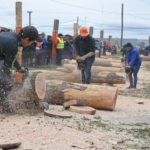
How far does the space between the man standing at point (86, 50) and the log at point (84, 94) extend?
2.46 m

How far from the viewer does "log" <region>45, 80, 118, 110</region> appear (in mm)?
9305

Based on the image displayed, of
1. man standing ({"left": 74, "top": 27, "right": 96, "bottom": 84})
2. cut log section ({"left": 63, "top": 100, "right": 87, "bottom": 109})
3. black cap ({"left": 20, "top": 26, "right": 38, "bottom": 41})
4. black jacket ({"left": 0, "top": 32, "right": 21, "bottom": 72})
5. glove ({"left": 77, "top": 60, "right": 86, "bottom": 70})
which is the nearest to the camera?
black jacket ({"left": 0, "top": 32, "right": 21, "bottom": 72})

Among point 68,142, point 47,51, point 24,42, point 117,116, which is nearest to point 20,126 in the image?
point 68,142

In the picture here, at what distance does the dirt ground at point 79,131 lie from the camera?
19.5 ft

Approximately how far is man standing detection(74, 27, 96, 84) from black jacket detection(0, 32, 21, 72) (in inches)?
183

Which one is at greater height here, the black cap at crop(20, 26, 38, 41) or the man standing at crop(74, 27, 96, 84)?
the black cap at crop(20, 26, 38, 41)

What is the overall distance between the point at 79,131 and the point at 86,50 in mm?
5461

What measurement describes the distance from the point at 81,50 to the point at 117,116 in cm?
361

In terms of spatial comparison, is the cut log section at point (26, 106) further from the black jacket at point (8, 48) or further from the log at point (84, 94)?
the log at point (84, 94)

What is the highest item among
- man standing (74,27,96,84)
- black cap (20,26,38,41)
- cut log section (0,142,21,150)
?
black cap (20,26,38,41)

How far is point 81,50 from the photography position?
12.1 m

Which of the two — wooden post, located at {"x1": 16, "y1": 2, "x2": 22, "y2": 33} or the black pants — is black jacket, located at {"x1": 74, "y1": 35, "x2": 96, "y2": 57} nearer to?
wooden post, located at {"x1": 16, "y1": 2, "x2": 22, "y2": 33}

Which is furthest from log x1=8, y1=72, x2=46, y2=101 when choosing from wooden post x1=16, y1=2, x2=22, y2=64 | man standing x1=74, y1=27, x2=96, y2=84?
wooden post x1=16, y1=2, x2=22, y2=64

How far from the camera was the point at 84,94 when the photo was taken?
930 cm
